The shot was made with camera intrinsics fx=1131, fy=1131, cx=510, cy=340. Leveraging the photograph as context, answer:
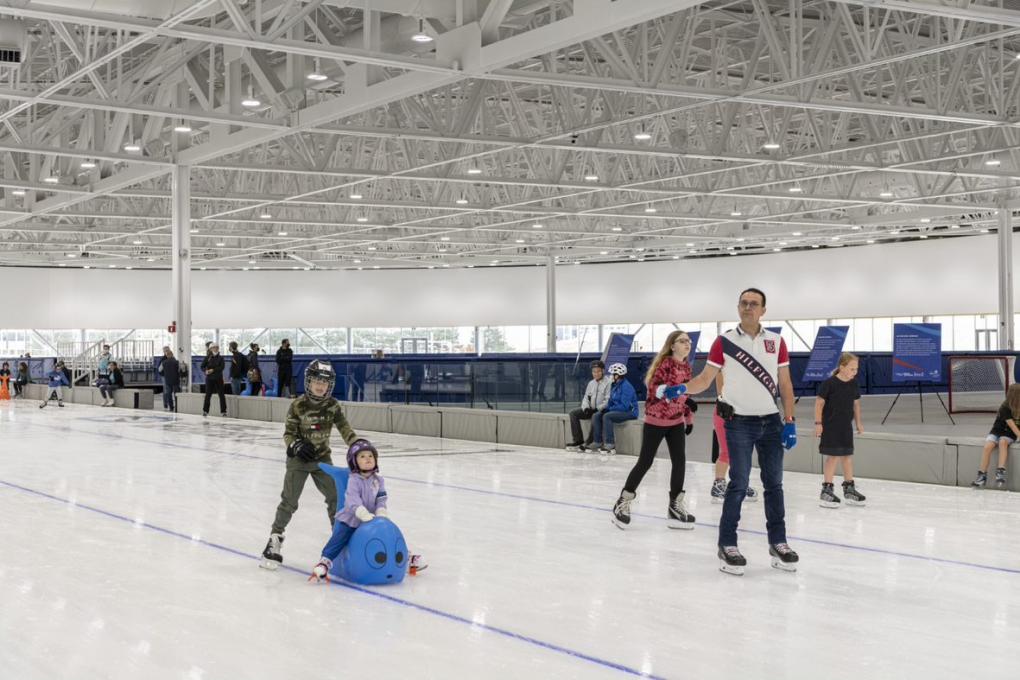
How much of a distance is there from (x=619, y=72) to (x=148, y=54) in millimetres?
13368

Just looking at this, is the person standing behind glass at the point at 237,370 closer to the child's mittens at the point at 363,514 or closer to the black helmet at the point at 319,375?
the black helmet at the point at 319,375

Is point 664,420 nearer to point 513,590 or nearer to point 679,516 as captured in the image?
point 679,516

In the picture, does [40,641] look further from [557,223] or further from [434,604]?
[557,223]

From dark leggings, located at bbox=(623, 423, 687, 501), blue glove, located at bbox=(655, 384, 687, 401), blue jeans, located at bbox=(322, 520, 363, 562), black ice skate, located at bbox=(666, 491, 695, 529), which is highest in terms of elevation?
blue glove, located at bbox=(655, 384, 687, 401)

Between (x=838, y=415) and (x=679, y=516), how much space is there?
197 cm

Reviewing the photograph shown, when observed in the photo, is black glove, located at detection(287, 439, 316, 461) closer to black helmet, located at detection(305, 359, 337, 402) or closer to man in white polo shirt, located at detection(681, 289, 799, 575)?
black helmet, located at detection(305, 359, 337, 402)

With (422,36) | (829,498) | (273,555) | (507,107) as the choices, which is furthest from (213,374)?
(273,555)

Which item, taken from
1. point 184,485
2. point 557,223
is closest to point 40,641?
point 184,485

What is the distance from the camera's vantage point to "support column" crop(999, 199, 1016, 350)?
38438 mm

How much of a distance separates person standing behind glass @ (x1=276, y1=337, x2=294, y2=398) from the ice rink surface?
518 inches

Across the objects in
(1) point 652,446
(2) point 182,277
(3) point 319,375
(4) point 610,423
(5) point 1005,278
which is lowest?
(4) point 610,423

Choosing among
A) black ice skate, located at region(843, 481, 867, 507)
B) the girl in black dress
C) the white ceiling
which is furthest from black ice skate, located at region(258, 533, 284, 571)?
the white ceiling

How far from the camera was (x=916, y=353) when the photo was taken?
19891 millimetres

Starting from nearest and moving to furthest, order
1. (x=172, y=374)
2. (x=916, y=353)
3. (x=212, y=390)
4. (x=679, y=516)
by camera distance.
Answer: (x=679, y=516) → (x=916, y=353) → (x=212, y=390) → (x=172, y=374)
